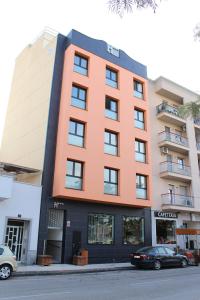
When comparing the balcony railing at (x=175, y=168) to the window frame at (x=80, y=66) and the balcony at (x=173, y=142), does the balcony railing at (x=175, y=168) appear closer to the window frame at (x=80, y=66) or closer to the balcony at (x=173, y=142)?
the balcony at (x=173, y=142)

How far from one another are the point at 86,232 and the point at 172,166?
1173 centimetres

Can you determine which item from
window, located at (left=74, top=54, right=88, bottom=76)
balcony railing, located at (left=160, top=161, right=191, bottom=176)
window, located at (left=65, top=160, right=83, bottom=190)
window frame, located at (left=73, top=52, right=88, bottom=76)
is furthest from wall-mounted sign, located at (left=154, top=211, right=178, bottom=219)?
window, located at (left=74, top=54, right=88, bottom=76)

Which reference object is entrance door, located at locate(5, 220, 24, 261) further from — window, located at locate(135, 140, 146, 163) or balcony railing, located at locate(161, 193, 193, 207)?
balcony railing, located at locate(161, 193, 193, 207)

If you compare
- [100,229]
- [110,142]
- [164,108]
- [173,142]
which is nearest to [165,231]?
[100,229]

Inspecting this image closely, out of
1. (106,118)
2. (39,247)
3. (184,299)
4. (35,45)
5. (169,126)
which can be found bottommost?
(184,299)

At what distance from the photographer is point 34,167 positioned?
22391mm

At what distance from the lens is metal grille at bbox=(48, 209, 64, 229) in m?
20.9

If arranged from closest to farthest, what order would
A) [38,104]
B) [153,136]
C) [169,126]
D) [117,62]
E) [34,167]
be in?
[34,167] → [38,104] → [117,62] → [153,136] → [169,126]

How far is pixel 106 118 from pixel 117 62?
229 inches

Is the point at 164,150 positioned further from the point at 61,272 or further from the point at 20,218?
the point at 61,272

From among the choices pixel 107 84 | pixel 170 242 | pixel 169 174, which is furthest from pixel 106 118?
pixel 170 242

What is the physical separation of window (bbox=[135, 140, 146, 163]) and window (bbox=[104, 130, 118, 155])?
2287 mm

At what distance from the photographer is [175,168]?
30109 mm

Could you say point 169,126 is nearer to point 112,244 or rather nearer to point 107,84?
point 107,84
